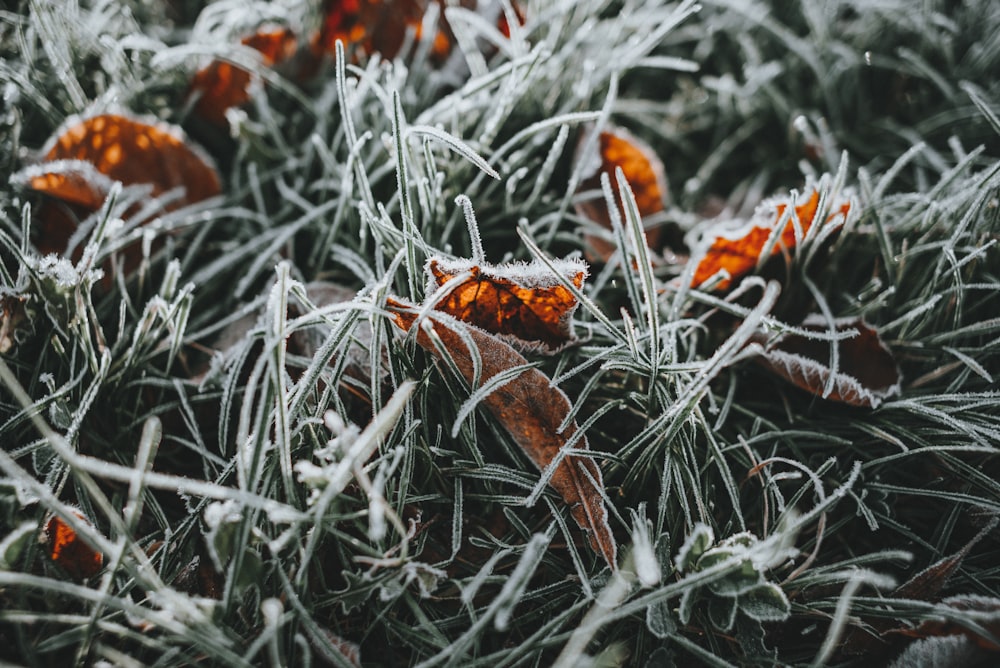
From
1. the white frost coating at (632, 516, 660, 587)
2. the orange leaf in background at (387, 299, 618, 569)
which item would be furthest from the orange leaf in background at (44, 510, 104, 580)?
the white frost coating at (632, 516, 660, 587)

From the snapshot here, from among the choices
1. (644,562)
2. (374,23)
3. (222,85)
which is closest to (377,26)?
(374,23)

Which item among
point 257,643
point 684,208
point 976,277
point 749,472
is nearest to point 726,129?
point 684,208

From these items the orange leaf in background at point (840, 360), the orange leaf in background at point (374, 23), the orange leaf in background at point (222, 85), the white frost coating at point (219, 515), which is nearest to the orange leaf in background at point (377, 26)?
the orange leaf in background at point (374, 23)

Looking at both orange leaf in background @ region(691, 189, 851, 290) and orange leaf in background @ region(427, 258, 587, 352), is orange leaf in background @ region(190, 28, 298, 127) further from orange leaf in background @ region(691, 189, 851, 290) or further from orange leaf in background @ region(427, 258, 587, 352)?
orange leaf in background @ region(691, 189, 851, 290)

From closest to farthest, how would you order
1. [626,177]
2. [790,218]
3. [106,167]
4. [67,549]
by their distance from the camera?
[67,549] → [790,218] → [106,167] → [626,177]

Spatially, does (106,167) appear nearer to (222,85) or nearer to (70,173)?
(70,173)

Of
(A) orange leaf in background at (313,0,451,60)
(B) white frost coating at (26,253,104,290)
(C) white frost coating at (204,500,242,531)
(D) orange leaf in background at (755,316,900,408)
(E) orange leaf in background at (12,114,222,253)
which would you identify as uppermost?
(A) orange leaf in background at (313,0,451,60)
